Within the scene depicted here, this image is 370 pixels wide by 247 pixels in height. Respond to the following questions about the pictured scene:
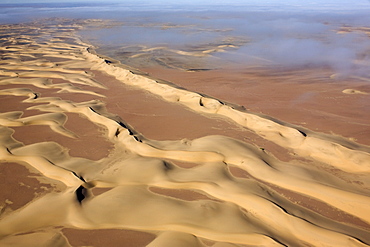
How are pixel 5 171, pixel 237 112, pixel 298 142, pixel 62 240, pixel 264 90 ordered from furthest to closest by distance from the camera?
pixel 264 90 → pixel 237 112 → pixel 298 142 → pixel 5 171 → pixel 62 240

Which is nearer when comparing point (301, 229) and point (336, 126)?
point (301, 229)

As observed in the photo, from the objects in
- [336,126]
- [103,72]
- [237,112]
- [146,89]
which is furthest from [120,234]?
[103,72]

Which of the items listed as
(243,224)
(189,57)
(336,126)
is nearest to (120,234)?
(243,224)

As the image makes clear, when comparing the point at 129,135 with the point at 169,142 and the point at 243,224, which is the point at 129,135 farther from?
the point at 243,224

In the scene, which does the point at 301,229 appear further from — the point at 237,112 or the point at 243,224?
the point at 237,112

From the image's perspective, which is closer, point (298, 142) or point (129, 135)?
point (298, 142)

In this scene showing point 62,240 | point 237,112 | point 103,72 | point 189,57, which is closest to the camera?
point 62,240
